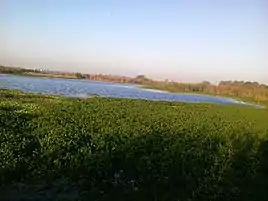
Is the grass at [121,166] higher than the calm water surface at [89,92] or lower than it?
higher

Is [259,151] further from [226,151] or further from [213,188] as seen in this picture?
[213,188]

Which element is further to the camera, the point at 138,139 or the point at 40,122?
the point at 40,122

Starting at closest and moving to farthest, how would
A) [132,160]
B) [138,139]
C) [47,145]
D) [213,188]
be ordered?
Answer: 1. [213,188]
2. [132,160]
3. [47,145]
4. [138,139]

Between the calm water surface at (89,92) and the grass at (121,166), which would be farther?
the calm water surface at (89,92)

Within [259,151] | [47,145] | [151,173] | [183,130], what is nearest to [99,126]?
[183,130]

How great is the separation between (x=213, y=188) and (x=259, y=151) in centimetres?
746

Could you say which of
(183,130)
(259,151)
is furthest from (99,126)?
(259,151)

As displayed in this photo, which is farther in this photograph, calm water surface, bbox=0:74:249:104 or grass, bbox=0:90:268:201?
calm water surface, bbox=0:74:249:104

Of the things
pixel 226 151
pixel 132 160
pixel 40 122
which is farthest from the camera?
pixel 40 122

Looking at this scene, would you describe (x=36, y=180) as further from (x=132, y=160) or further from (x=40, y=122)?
(x=40, y=122)

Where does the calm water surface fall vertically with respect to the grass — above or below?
below

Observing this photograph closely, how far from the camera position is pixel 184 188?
32.0 ft

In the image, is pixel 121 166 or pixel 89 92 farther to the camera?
pixel 89 92

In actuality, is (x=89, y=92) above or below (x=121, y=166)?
below
